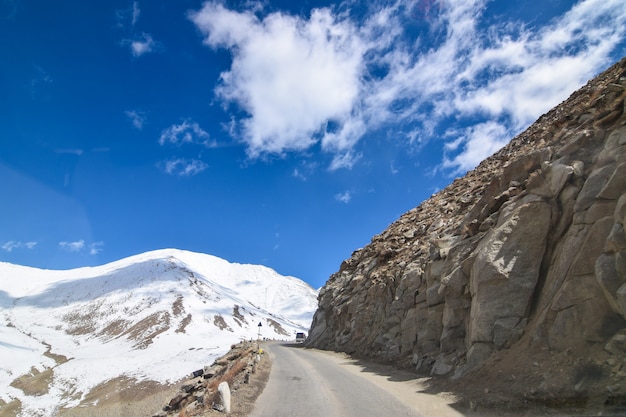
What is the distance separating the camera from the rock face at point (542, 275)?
30.1 ft

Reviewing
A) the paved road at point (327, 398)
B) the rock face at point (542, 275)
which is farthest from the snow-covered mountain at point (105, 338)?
the rock face at point (542, 275)

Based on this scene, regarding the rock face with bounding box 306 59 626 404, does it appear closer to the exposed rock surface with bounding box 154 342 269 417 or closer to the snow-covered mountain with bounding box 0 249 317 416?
the exposed rock surface with bounding box 154 342 269 417

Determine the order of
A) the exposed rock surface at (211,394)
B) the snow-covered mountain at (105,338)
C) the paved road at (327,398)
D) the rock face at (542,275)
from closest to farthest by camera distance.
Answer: the rock face at (542,275), the paved road at (327,398), the exposed rock surface at (211,394), the snow-covered mountain at (105,338)

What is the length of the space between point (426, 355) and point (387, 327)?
705 cm

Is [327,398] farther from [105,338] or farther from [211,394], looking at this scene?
[105,338]

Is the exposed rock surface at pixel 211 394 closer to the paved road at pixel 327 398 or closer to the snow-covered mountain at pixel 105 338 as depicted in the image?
the paved road at pixel 327 398

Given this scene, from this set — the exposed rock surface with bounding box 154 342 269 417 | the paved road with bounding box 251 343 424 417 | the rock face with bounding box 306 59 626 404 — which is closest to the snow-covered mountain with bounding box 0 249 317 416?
the exposed rock surface with bounding box 154 342 269 417

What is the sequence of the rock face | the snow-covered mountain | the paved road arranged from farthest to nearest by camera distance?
1. the snow-covered mountain
2. the paved road
3. the rock face

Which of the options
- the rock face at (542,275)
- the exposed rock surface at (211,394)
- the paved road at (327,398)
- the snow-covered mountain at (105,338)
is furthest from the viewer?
the snow-covered mountain at (105,338)

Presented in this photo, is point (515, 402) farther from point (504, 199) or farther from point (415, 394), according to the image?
point (504, 199)

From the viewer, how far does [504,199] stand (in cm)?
1761

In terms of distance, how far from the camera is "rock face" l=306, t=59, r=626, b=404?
30.1 ft

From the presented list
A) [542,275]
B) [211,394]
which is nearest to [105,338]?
[211,394]

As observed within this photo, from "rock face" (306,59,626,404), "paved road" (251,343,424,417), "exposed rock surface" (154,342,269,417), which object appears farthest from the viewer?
"exposed rock surface" (154,342,269,417)
